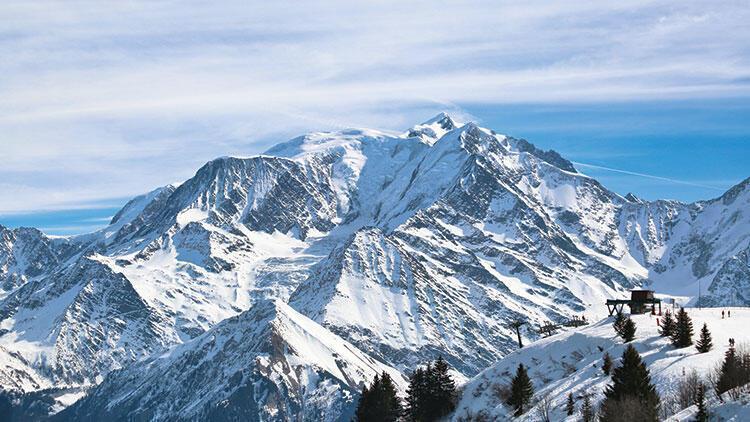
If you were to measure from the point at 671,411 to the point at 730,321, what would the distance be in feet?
126

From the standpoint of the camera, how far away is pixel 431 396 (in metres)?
159

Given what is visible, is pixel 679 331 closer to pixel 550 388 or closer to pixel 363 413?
pixel 550 388

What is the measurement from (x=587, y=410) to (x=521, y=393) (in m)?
18.4

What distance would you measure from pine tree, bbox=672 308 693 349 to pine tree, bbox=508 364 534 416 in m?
16.3

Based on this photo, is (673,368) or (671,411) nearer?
(671,411)

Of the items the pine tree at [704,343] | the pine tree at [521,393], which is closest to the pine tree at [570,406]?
the pine tree at [521,393]

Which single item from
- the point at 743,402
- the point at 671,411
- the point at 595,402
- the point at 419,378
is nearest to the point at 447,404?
the point at 419,378

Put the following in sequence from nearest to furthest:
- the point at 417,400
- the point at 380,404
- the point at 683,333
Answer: the point at 683,333
the point at 417,400
the point at 380,404

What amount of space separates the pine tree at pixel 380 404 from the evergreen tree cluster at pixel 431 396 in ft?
8.16

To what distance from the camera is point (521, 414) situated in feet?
454

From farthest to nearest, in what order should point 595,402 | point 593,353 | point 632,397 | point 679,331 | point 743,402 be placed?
point 593,353, point 679,331, point 595,402, point 632,397, point 743,402

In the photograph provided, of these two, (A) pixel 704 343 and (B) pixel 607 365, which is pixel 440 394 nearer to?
(B) pixel 607 365

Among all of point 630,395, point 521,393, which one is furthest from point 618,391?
Answer: point 521,393

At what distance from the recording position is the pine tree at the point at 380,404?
165 meters
